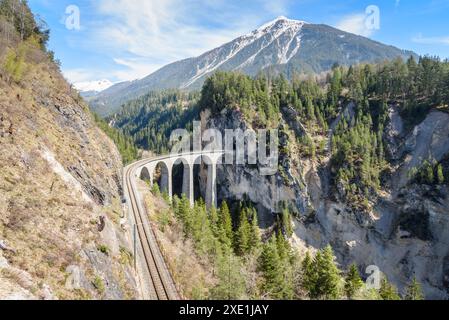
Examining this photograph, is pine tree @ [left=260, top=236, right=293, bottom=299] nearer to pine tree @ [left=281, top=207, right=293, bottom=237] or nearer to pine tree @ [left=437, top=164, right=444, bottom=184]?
pine tree @ [left=281, top=207, right=293, bottom=237]

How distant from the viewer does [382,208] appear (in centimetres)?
8162

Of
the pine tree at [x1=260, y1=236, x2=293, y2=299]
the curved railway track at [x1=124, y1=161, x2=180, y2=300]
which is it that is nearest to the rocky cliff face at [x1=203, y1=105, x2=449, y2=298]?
the curved railway track at [x1=124, y1=161, x2=180, y2=300]

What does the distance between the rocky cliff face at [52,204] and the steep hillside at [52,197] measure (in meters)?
0.06

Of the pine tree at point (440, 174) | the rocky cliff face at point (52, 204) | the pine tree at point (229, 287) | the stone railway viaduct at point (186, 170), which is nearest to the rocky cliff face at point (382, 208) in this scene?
the pine tree at point (440, 174)

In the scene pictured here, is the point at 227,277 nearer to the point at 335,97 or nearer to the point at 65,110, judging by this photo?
the point at 65,110

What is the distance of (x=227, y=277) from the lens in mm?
22797

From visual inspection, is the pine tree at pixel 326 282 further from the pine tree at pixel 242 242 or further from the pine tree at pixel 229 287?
the pine tree at pixel 242 242

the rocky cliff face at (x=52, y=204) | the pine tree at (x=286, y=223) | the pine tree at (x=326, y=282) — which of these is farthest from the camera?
the pine tree at (x=286, y=223)

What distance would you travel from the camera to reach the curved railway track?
948 inches

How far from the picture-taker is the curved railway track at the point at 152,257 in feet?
79.0

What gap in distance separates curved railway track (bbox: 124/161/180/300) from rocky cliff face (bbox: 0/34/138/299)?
1.87 m

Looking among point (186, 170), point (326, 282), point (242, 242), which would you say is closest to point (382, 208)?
point (186, 170)

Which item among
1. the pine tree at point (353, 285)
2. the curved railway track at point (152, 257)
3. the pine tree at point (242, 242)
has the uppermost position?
the curved railway track at point (152, 257)
